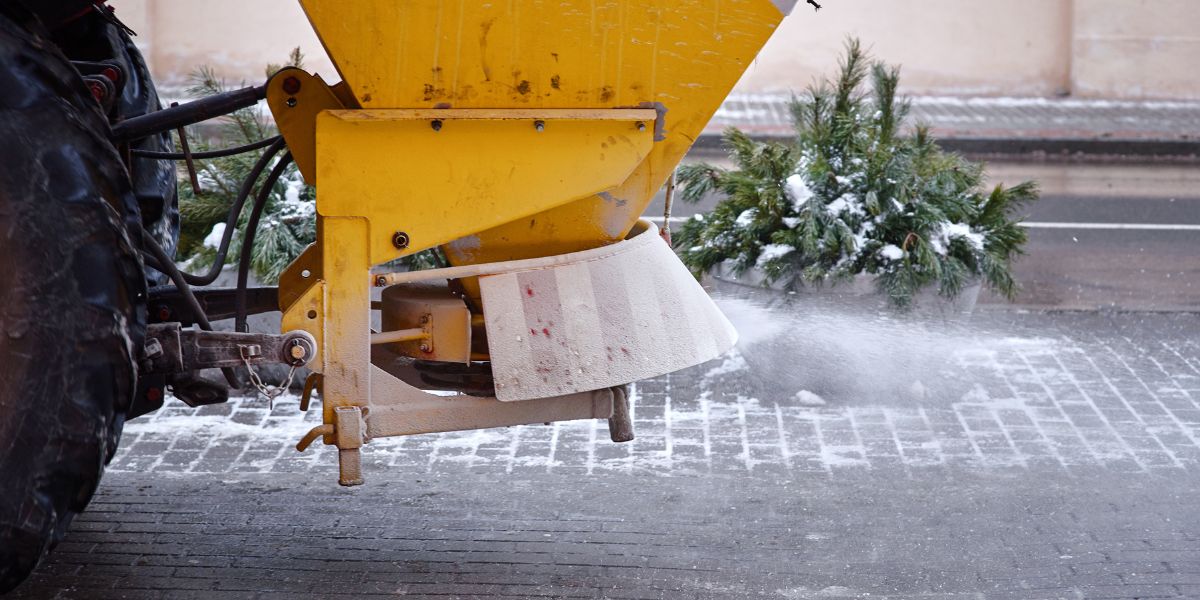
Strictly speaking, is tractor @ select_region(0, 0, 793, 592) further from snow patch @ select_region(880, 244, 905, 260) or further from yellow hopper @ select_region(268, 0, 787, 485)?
snow patch @ select_region(880, 244, 905, 260)

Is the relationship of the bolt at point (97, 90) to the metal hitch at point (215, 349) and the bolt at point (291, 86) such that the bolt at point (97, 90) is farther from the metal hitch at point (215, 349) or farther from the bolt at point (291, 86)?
the metal hitch at point (215, 349)

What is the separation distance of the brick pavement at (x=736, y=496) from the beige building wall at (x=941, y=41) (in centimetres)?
982

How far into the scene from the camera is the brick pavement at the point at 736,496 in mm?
3707

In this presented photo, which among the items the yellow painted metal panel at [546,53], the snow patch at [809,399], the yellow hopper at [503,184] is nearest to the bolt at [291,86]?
the yellow hopper at [503,184]

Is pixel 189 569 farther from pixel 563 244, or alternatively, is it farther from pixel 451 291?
pixel 563 244

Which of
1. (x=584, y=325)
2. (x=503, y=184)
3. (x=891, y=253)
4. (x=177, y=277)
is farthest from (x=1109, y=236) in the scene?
(x=177, y=277)

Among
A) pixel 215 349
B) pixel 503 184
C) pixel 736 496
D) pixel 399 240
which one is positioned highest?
pixel 503 184

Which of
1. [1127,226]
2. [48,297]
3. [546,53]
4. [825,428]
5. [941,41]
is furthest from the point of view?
[941,41]

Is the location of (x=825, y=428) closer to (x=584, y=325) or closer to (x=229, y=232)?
(x=584, y=325)

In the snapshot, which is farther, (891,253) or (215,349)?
(891,253)

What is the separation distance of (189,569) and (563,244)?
57.3 inches

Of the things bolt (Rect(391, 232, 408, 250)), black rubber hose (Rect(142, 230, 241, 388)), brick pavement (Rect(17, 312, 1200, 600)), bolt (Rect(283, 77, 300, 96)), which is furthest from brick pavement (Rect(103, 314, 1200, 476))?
bolt (Rect(283, 77, 300, 96))

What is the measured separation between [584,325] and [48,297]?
4.21 feet

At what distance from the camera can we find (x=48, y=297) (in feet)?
9.29
